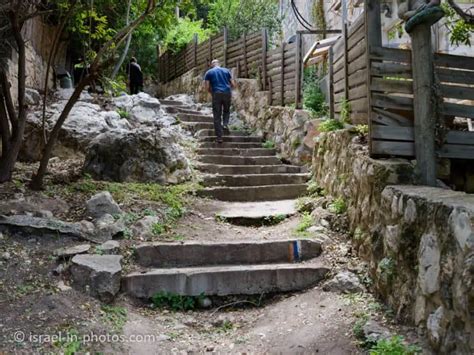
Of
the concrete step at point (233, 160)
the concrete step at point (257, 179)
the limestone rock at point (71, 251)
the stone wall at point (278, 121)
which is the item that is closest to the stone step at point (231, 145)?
the stone wall at point (278, 121)

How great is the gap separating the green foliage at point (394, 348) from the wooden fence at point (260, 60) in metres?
6.62

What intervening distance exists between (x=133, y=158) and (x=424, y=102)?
4541 millimetres

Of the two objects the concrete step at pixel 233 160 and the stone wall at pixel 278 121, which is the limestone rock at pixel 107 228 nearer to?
the concrete step at pixel 233 160

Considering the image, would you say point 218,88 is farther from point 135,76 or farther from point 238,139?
point 135,76

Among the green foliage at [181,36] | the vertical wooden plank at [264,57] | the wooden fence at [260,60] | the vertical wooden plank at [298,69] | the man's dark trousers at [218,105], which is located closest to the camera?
the vertical wooden plank at [298,69]

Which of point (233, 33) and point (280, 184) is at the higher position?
point (233, 33)

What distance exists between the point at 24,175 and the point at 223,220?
302 cm

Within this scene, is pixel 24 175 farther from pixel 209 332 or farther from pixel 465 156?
pixel 465 156

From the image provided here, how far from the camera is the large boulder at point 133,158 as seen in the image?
22.1 ft

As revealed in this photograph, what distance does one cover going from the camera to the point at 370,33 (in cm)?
419

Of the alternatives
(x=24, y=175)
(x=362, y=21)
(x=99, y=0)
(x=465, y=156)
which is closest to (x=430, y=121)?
(x=465, y=156)

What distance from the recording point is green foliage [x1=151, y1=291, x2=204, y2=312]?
3934 millimetres

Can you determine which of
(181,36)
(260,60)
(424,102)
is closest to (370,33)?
(424,102)

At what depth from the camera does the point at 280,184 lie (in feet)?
24.4
